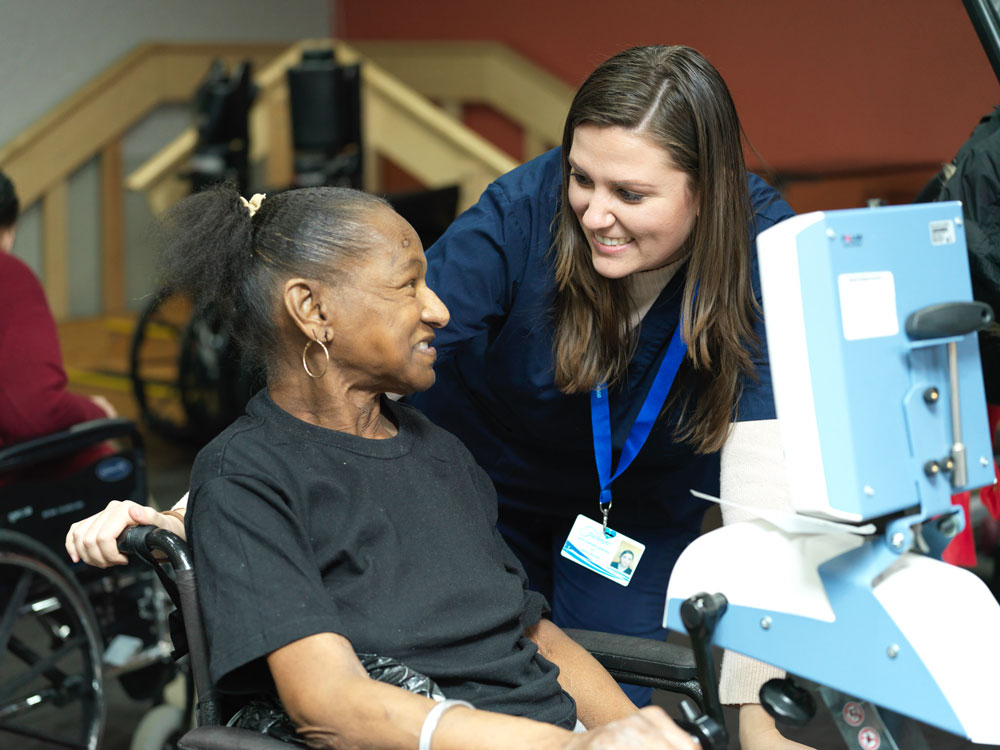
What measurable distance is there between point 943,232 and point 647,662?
0.67 meters

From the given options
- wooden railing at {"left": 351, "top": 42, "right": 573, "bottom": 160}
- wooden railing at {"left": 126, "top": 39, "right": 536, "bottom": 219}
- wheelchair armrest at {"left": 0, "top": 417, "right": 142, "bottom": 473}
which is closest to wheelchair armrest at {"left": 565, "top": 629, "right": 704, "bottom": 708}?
wheelchair armrest at {"left": 0, "top": 417, "right": 142, "bottom": 473}

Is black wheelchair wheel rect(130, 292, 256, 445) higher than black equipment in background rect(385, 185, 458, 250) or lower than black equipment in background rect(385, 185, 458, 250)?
lower

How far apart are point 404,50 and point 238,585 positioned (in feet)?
17.9

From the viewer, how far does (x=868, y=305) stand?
104 centimetres

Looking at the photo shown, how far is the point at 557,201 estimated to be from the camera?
5.53 ft

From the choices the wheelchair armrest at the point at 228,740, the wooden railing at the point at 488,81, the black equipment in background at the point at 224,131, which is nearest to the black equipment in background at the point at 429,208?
the black equipment in background at the point at 224,131

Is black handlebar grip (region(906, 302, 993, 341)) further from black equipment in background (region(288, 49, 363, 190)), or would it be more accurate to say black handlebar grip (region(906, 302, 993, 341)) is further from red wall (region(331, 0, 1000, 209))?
black equipment in background (region(288, 49, 363, 190))

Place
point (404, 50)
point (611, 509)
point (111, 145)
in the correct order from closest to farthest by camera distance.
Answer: point (611, 509) → point (111, 145) → point (404, 50)

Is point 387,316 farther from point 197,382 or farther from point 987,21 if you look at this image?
point 197,382

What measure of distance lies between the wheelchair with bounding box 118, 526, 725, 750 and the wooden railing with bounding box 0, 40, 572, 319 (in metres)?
3.43

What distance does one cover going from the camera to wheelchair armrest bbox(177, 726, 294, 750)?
1185 mm

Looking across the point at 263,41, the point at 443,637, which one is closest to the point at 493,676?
the point at 443,637

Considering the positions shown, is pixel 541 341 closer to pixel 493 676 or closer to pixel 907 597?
pixel 493 676

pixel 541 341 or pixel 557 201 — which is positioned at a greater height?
pixel 557 201
